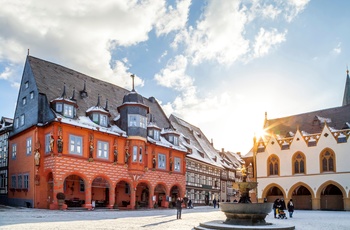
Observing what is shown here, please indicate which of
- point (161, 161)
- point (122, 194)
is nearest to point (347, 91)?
point (161, 161)

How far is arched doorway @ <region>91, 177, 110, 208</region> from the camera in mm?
36625

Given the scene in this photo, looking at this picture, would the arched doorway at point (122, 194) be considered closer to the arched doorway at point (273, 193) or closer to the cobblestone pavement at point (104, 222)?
the cobblestone pavement at point (104, 222)

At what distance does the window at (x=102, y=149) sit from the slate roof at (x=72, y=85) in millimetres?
3257

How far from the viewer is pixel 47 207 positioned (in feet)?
105

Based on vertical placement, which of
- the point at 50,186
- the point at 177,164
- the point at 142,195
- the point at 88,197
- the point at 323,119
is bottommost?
the point at 142,195

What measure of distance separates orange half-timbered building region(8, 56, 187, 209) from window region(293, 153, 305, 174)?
1512 centimetres

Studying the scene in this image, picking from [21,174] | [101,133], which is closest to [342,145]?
[101,133]

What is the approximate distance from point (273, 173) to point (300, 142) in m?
5.21

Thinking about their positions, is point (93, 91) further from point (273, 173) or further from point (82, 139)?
point (273, 173)

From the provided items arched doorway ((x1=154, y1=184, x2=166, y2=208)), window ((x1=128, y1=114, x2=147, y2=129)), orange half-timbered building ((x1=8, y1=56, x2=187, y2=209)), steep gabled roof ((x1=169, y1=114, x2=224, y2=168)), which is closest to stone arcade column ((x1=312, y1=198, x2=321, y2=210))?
steep gabled roof ((x1=169, y1=114, x2=224, y2=168))

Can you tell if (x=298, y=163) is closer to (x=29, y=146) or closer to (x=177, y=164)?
(x=177, y=164)

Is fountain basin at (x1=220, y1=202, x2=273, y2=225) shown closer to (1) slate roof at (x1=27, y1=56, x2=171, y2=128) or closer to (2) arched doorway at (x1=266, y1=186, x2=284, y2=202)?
(1) slate roof at (x1=27, y1=56, x2=171, y2=128)

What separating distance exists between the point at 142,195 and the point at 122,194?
3.66 metres

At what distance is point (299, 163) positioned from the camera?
1827 inches
